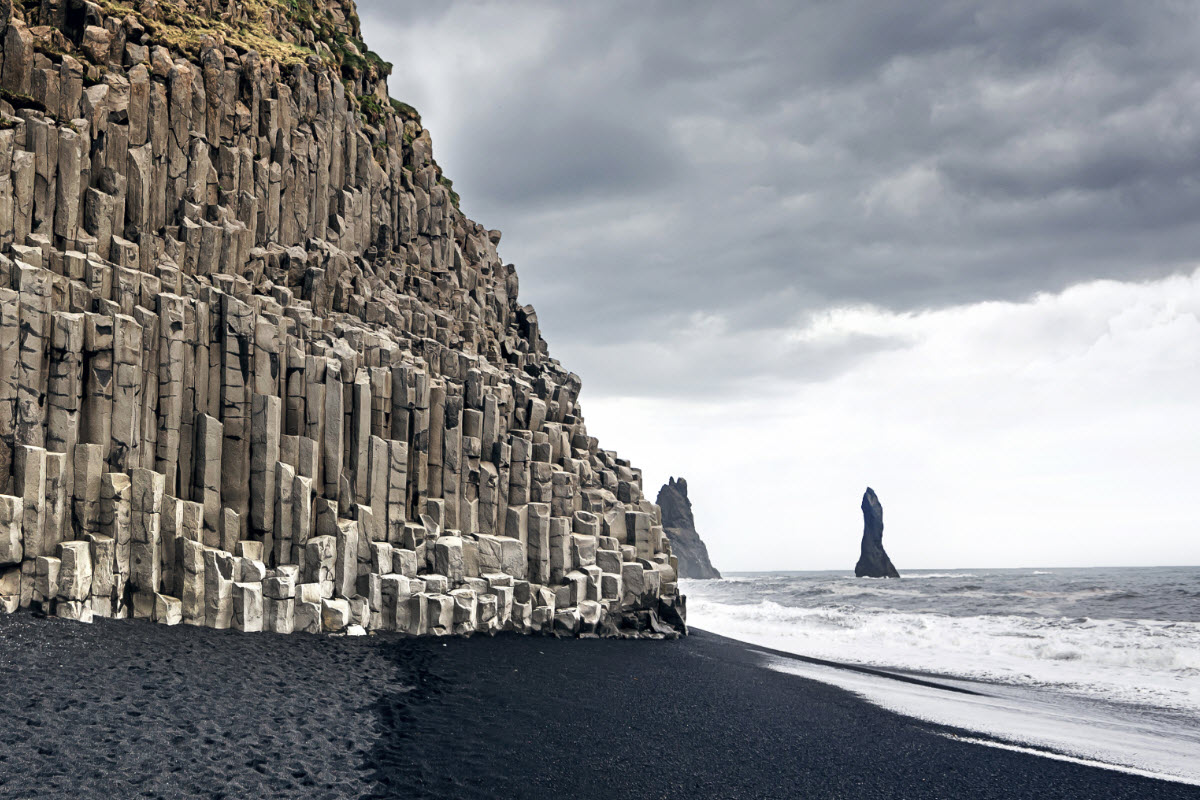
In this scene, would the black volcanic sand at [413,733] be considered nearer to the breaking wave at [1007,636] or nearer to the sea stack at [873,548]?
the breaking wave at [1007,636]

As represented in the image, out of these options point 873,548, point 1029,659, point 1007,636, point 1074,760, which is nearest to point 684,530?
point 873,548

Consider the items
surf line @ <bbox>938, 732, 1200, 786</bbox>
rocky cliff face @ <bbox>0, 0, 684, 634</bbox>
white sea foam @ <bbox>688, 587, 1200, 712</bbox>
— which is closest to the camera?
surf line @ <bbox>938, 732, 1200, 786</bbox>

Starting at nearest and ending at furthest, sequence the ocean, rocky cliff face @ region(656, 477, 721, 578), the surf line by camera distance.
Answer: the surf line, the ocean, rocky cliff face @ region(656, 477, 721, 578)

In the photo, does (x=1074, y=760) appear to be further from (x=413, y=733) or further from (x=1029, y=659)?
(x=1029, y=659)

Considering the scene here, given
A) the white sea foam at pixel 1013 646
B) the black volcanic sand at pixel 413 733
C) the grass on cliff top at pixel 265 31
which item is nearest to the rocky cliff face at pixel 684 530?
the white sea foam at pixel 1013 646

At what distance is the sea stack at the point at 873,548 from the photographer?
383 feet

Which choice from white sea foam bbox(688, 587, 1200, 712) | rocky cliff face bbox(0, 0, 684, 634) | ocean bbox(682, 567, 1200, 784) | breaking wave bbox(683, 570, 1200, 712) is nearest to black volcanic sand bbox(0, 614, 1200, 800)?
rocky cliff face bbox(0, 0, 684, 634)

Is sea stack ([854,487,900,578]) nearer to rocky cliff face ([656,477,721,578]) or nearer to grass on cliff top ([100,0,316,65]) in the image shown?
rocky cliff face ([656,477,721,578])

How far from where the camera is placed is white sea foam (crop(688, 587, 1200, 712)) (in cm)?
2294

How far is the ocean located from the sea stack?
217 feet

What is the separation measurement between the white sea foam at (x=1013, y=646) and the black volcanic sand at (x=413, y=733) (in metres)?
10.4

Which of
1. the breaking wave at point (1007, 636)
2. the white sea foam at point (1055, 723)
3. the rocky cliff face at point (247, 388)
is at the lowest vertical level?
the breaking wave at point (1007, 636)

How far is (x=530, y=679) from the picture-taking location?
16.4 metres

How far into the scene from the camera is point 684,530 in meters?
134
